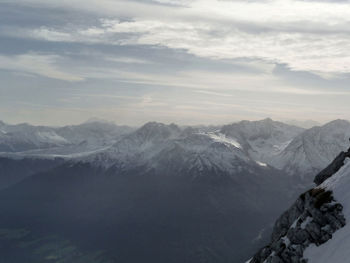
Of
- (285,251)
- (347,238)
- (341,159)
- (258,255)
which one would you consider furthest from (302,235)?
(341,159)

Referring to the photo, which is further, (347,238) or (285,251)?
(285,251)

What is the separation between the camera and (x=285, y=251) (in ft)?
308

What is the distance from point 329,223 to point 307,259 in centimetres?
1038

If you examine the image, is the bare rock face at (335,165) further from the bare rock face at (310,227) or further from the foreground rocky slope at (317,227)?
the bare rock face at (310,227)

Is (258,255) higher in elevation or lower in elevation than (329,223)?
Result: lower

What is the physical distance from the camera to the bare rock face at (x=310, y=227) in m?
89.3

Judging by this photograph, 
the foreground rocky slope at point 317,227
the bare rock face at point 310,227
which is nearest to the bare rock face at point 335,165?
the foreground rocky slope at point 317,227

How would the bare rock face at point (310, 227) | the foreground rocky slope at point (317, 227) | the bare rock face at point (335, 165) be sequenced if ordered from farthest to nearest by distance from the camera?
the bare rock face at point (335, 165) < the bare rock face at point (310, 227) < the foreground rocky slope at point (317, 227)

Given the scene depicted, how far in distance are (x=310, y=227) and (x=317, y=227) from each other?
202 centimetres

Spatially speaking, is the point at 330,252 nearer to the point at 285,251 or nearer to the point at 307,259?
the point at 307,259

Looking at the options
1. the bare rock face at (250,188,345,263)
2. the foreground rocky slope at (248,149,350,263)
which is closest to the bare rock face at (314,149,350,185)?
the foreground rocky slope at (248,149,350,263)

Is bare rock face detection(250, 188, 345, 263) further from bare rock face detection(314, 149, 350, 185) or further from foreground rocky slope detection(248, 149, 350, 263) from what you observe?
bare rock face detection(314, 149, 350, 185)

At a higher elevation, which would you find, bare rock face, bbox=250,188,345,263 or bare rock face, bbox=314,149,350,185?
bare rock face, bbox=314,149,350,185

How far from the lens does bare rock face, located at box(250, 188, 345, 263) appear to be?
8931 centimetres
